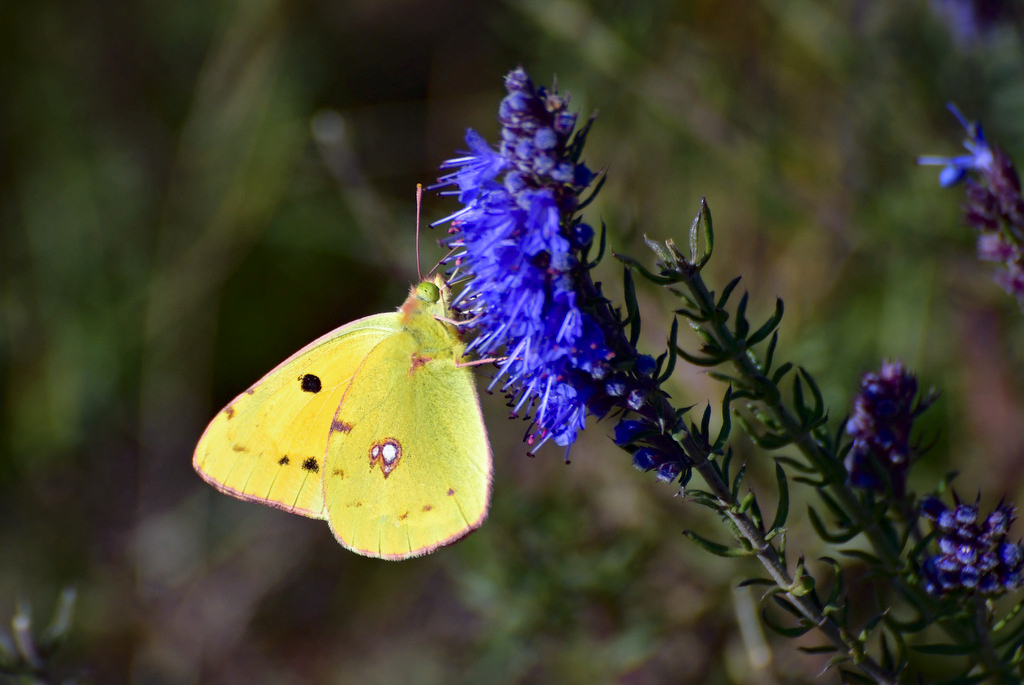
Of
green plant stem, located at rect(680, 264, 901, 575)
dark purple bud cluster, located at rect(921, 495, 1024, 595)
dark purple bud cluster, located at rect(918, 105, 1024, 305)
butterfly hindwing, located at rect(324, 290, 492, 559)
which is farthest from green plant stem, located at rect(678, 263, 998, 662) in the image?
butterfly hindwing, located at rect(324, 290, 492, 559)

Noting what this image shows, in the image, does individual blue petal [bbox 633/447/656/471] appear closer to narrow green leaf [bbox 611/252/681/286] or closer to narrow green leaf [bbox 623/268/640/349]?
narrow green leaf [bbox 623/268/640/349]

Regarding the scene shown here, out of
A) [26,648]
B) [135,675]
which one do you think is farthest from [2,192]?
[26,648]

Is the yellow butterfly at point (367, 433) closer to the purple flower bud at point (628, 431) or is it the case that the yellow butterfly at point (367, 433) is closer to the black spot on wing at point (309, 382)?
the black spot on wing at point (309, 382)

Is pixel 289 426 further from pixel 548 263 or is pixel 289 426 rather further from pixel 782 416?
pixel 782 416

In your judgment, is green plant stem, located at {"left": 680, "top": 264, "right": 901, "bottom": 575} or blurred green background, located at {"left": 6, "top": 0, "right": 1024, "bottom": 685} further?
blurred green background, located at {"left": 6, "top": 0, "right": 1024, "bottom": 685}

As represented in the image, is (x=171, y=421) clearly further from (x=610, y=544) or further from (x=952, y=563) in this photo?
(x=952, y=563)

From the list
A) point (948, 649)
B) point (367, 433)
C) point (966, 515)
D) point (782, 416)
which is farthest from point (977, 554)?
point (367, 433)
